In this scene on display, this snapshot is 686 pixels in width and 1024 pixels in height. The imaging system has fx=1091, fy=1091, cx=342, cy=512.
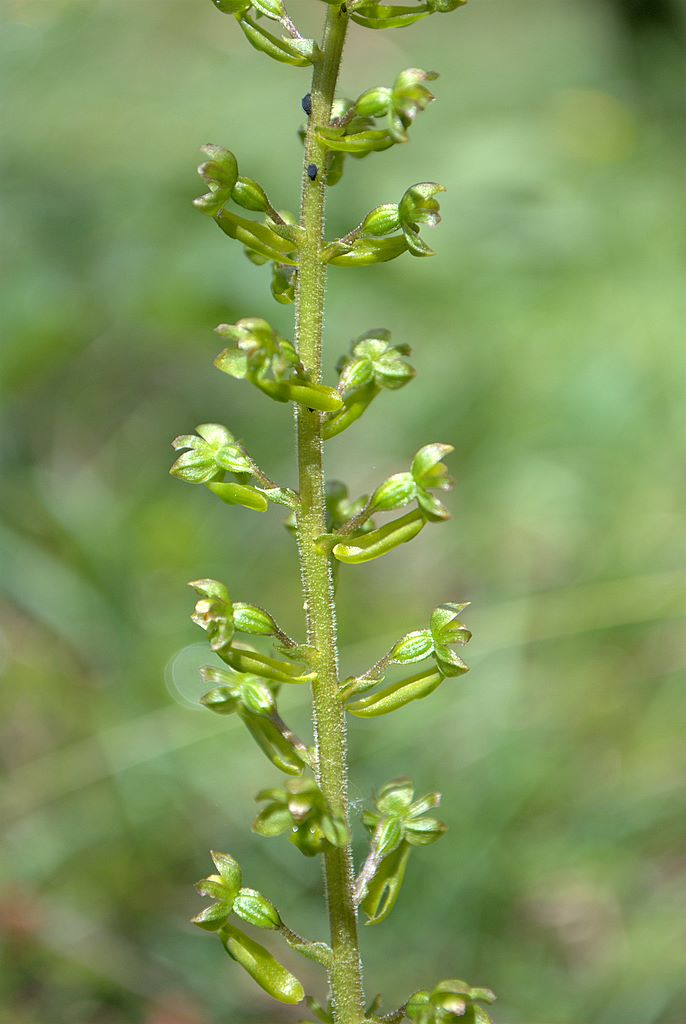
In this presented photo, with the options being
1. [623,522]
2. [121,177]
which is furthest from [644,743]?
[121,177]

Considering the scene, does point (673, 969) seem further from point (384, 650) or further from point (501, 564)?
point (501, 564)

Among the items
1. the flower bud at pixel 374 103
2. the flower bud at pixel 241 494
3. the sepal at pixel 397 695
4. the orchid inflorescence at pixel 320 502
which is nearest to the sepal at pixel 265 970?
the orchid inflorescence at pixel 320 502

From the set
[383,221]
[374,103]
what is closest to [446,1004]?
[383,221]

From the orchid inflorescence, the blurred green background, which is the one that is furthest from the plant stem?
the blurred green background

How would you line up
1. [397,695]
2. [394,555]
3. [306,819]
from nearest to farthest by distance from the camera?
[306,819] → [397,695] → [394,555]

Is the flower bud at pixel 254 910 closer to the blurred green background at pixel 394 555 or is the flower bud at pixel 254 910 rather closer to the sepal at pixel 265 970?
the sepal at pixel 265 970

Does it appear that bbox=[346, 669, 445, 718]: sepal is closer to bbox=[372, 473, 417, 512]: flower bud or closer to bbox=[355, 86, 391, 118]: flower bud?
bbox=[372, 473, 417, 512]: flower bud

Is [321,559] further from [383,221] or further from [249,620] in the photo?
[383,221]
